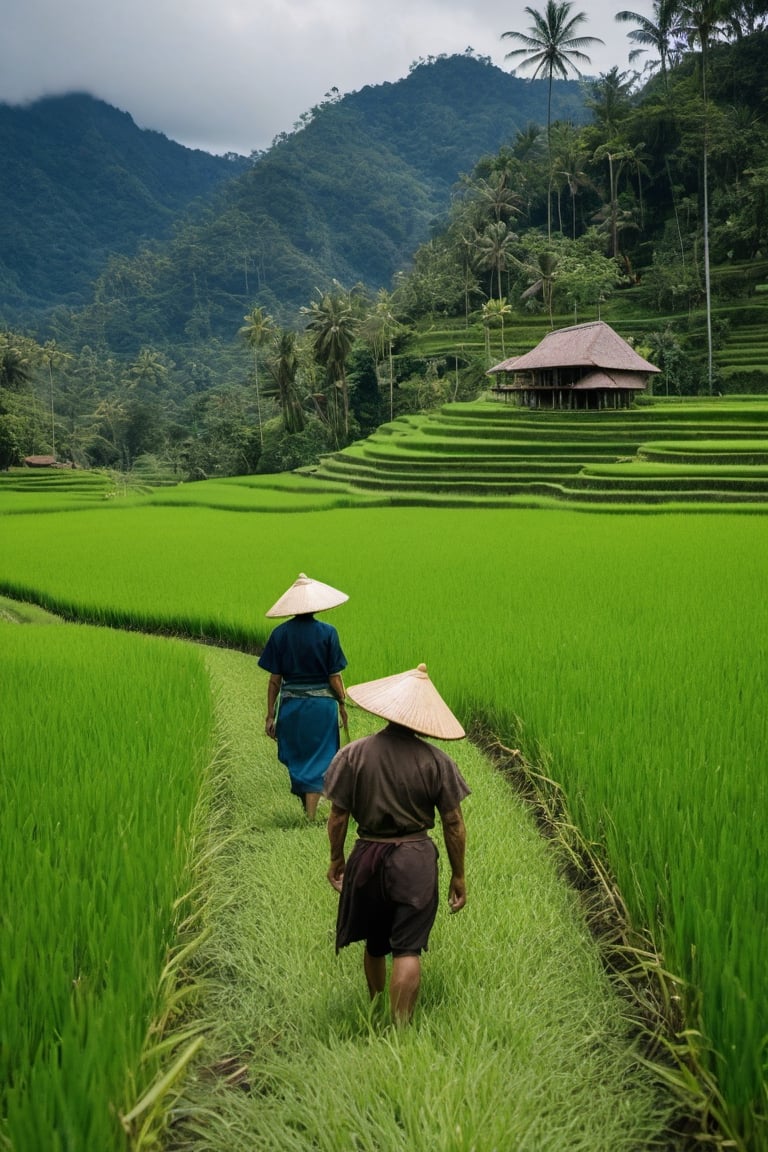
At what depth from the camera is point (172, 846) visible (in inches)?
133

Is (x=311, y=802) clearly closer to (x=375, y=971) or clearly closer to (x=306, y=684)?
(x=306, y=684)

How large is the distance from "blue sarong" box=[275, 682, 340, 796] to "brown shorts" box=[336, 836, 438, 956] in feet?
5.20

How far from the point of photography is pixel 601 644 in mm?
6621

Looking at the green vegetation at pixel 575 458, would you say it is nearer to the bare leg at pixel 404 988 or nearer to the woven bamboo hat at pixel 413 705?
the woven bamboo hat at pixel 413 705

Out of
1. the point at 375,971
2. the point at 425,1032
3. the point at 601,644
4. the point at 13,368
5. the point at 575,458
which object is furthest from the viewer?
the point at 13,368

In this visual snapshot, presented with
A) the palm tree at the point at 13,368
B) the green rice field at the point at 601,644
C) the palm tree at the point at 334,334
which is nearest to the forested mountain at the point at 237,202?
the palm tree at the point at 13,368

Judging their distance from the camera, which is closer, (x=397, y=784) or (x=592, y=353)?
(x=397, y=784)

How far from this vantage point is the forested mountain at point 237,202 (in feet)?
304

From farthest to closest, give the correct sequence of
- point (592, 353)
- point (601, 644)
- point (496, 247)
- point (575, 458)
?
point (496, 247)
point (592, 353)
point (575, 458)
point (601, 644)

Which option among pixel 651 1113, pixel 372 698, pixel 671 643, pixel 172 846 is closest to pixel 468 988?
pixel 651 1113

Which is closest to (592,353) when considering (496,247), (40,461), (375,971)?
(496,247)

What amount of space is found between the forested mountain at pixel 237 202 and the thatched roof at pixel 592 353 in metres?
60.7

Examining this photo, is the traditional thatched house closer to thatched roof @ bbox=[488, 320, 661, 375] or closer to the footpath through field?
thatched roof @ bbox=[488, 320, 661, 375]

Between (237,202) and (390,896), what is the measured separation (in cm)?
11481
